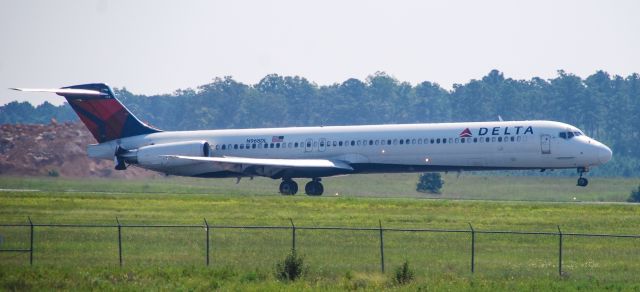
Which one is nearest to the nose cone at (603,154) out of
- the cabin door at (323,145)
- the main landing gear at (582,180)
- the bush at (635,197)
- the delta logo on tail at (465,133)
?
the main landing gear at (582,180)

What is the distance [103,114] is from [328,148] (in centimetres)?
1348

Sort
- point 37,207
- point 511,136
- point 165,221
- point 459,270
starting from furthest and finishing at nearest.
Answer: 1. point 511,136
2. point 37,207
3. point 165,221
4. point 459,270

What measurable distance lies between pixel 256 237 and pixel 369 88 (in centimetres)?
15182

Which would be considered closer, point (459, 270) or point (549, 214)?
point (459, 270)

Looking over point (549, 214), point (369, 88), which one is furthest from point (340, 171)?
point (369, 88)

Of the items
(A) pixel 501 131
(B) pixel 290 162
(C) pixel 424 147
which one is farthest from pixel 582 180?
(B) pixel 290 162

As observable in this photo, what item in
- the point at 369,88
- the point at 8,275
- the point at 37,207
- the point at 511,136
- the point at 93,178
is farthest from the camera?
the point at 369,88

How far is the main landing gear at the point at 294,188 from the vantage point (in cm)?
6309

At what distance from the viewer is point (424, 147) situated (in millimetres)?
60125

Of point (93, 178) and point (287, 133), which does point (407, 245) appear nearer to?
point (287, 133)

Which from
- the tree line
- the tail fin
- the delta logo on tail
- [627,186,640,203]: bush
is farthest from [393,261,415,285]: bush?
the tree line

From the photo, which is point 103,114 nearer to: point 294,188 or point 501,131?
point 294,188

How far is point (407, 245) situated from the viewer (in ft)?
128

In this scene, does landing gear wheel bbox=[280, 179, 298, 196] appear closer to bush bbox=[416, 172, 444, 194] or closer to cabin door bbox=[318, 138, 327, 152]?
cabin door bbox=[318, 138, 327, 152]
